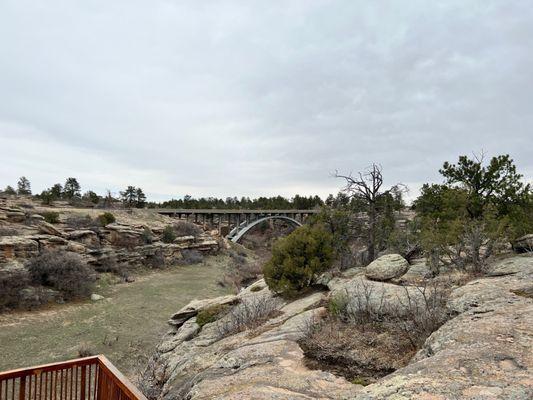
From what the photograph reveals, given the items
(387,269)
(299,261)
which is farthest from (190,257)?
Answer: (387,269)

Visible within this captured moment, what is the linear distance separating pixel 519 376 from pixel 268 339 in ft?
13.9

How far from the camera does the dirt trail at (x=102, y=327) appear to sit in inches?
443

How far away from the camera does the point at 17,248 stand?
18297 mm

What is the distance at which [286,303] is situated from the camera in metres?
10.6

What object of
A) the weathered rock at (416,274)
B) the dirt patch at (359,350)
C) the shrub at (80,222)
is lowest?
the dirt patch at (359,350)

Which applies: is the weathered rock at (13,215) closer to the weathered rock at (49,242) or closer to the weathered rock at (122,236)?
the weathered rock at (49,242)

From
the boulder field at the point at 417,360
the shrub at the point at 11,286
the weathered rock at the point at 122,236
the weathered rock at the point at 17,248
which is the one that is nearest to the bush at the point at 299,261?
the boulder field at the point at 417,360

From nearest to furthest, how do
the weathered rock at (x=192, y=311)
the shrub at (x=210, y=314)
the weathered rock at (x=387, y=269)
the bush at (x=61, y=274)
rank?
the weathered rock at (x=387, y=269), the shrub at (x=210, y=314), the weathered rock at (x=192, y=311), the bush at (x=61, y=274)

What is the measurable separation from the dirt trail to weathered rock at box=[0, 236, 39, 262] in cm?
413

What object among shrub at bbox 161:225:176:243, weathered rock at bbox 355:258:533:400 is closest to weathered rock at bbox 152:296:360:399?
weathered rock at bbox 355:258:533:400

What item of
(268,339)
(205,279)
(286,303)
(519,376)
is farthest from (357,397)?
(205,279)

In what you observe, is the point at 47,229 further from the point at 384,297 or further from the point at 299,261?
the point at 384,297

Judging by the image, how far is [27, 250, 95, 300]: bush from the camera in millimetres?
17891

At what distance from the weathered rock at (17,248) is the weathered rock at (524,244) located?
2200 centimetres
